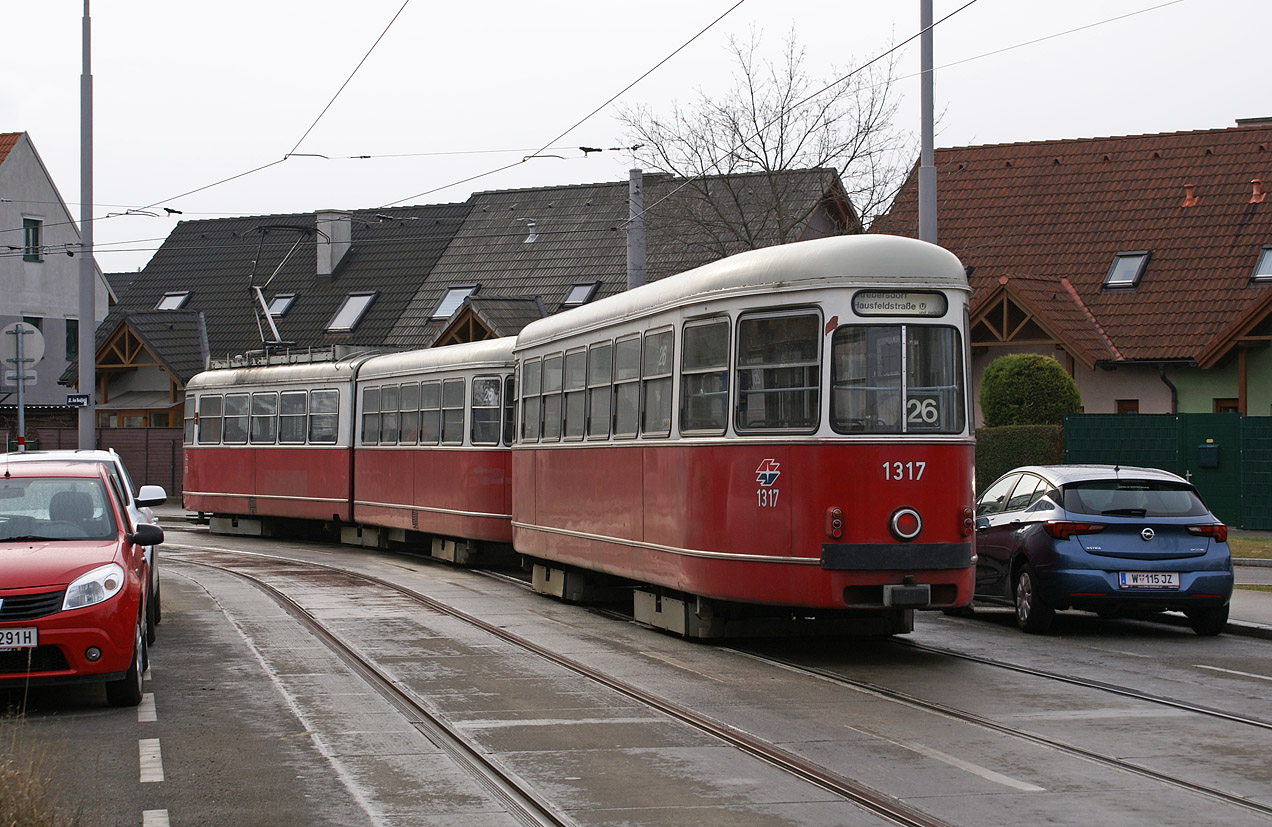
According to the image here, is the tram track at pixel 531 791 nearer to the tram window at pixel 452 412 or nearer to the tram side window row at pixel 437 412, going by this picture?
the tram side window row at pixel 437 412

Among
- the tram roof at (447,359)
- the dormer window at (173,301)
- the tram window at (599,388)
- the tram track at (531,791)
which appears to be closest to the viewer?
the tram track at (531,791)

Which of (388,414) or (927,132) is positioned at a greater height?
(927,132)

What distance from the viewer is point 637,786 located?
25.4ft

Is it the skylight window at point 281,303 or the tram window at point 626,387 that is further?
the skylight window at point 281,303

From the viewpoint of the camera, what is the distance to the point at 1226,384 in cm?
3281

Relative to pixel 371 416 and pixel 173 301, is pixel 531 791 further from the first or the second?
pixel 173 301

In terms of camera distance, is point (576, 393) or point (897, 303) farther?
point (576, 393)

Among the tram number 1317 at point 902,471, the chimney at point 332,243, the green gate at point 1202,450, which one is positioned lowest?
the tram number 1317 at point 902,471

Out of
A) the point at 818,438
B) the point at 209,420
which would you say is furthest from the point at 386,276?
the point at 818,438

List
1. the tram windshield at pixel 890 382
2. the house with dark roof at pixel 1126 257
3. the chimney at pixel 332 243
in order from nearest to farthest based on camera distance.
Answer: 1. the tram windshield at pixel 890 382
2. the house with dark roof at pixel 1126 257
3. the chimney at pixel 332 243

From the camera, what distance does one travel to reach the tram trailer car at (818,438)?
11.8 m

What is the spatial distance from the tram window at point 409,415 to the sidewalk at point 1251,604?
1181 centimetres

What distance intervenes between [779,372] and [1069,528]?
361 cm

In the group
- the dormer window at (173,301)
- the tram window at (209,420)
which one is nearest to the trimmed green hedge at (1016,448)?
the tram window at (209,420)
